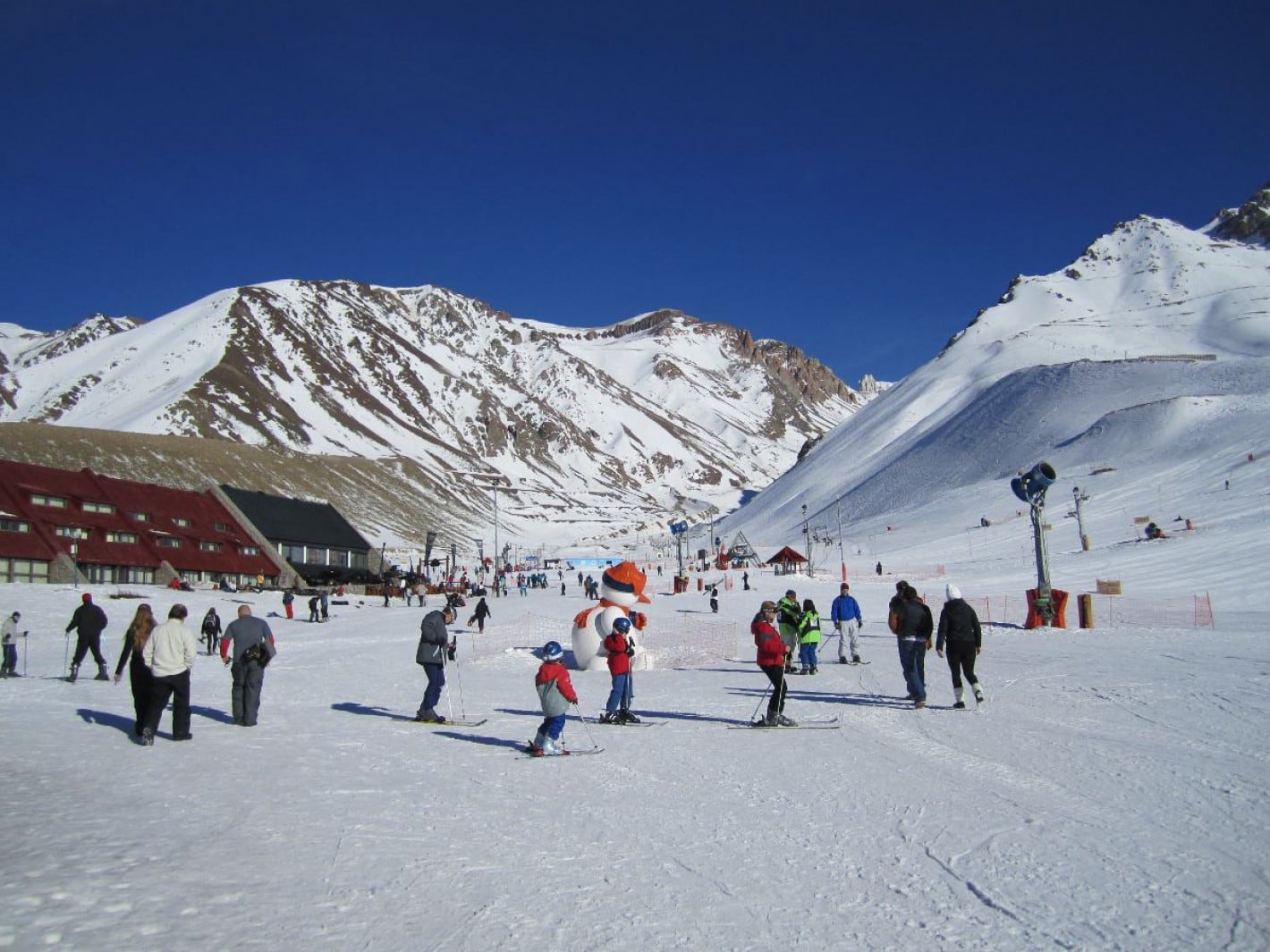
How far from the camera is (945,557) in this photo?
63656 millimetres

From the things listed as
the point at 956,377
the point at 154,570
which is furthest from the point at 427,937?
the point at 956,377

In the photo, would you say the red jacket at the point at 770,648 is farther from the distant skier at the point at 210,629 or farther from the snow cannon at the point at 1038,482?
the snow cannon at the point at 1038,482

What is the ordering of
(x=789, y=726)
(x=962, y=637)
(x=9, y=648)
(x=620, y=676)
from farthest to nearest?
1. (x=9, y=648)
2. (x=620, y=676)
3. (x=962, y=637)
4. (x=789, y=726)

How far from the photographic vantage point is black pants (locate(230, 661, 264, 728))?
1183cm

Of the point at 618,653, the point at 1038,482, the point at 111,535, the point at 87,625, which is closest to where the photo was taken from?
the point at 618,653

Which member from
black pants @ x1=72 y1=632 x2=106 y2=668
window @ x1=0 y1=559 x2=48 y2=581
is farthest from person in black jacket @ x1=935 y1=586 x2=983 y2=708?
window @ x1=0 y1=559 x2=48 y2=581

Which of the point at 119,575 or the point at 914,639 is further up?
the point at 119,575

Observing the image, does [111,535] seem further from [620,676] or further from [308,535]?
[620,676]

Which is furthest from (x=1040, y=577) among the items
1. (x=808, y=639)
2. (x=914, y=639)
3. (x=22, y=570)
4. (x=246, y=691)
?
(x=22, y=570)

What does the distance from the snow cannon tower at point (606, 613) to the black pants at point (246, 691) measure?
8580mm

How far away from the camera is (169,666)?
10.2 m

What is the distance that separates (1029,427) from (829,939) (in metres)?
120

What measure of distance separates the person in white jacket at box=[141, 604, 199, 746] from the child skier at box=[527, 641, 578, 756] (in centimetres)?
378

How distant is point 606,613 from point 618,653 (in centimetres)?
747
